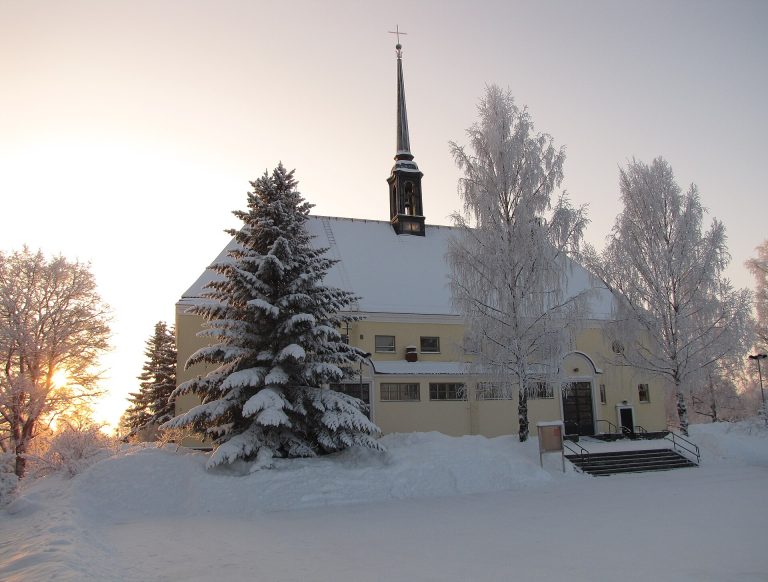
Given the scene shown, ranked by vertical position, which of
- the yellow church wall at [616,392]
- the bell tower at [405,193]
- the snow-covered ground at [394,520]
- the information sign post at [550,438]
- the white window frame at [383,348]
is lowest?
the snow-covered ground at [394,520]

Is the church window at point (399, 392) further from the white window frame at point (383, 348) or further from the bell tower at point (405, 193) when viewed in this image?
the bell tower at point (405, 193)

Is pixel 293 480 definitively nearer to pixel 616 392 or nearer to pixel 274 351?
pixel 274 351

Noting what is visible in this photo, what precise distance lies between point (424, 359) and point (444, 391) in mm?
1829

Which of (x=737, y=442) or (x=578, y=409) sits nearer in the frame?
(x=737, y=442)

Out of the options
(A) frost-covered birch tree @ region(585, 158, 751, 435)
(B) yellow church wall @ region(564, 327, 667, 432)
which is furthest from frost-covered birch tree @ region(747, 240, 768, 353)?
(A) frost-covered birch tree @ region(585, 158, 751, 435)

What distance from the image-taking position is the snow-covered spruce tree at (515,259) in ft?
66.1

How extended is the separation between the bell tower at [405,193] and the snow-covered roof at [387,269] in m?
0.61

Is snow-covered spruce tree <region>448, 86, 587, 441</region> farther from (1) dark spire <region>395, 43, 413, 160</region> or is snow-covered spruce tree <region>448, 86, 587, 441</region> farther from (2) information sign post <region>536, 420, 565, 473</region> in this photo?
(1) dark spire <region>395, 43, 413, 160</region>

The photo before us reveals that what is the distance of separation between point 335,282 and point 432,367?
6.16m

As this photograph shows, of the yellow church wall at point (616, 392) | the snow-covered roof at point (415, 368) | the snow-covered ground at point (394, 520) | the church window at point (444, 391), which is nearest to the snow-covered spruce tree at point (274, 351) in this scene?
the snow-covered ground at point (394, 520)

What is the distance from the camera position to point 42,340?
27.3m

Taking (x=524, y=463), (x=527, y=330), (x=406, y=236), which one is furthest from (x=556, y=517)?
(x=406, y=236)

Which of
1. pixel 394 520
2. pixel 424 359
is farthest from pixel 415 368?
pixel 394 520

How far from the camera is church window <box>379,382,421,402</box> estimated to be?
26.8m
